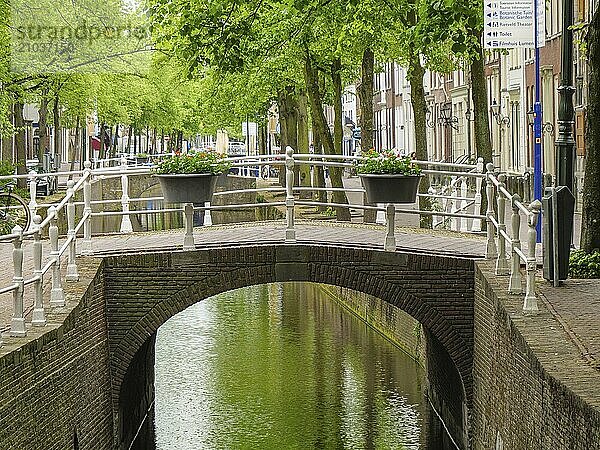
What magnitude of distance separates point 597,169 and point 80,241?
6.26 metres

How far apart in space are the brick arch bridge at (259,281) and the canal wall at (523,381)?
44 cm

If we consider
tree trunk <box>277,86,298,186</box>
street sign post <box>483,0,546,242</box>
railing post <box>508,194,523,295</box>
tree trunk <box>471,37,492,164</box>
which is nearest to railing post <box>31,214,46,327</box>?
railing post <box>508,194,523,295</box>

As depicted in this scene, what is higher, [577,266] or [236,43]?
[236,43]

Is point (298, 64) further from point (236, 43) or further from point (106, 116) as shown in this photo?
point (106, 116)

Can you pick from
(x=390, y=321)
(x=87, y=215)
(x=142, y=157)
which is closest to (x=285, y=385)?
(x=390, y=321)

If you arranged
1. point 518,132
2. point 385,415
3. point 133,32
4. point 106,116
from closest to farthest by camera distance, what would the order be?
point 385,415 → point 133,32 → point 518,132 → point 106,116

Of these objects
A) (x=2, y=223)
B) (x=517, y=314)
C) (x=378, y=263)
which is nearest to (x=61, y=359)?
(x=517, y=314)

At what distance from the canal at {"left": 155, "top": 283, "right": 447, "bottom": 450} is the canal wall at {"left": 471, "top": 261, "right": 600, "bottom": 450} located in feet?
8.04

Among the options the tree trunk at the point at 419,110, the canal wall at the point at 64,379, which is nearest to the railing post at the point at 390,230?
the canal wall at the point at 64,379

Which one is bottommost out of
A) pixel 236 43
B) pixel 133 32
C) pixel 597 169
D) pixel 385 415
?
pixel 385 415

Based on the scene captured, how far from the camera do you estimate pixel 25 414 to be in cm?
1153

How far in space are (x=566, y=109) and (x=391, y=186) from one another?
8.25 ft

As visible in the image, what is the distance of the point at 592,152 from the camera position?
16.5 m

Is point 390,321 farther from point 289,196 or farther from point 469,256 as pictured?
point 289,196
